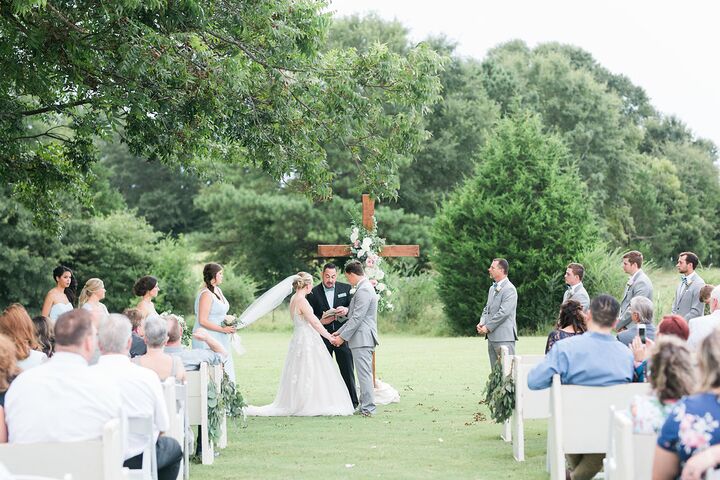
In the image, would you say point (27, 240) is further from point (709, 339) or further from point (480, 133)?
point (709, 339)

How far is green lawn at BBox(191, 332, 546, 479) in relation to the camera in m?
9.86

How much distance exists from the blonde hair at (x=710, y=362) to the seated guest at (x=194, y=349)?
5.83 meters

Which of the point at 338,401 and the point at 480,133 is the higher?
the point at 480,133

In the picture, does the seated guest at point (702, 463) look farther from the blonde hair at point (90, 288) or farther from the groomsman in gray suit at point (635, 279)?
the blonde hair at point (90, 288)

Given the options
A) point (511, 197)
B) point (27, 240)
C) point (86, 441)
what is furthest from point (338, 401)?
point (27, 240)

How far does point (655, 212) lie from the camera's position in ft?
210

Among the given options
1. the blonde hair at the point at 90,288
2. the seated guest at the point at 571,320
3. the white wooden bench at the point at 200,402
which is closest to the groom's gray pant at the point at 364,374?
the blonde hair at the point at 90,288

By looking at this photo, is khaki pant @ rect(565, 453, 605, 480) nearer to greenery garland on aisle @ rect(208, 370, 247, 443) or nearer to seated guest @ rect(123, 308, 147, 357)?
greenery garland on aisle @ rect(208, 370, 247, 443)

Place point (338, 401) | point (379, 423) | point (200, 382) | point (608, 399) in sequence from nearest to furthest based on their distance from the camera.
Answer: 1. point (608, 399)
2. point (200, 382)
3. point (379, 423)
4. point (338, 401)

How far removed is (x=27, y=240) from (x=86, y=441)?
34.9 metres

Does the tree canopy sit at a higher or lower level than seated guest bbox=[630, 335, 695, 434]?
higher

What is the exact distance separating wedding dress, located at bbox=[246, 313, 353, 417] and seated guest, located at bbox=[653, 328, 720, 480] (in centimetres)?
948

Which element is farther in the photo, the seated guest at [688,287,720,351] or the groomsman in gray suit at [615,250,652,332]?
the groomsman in gray suit at [615,250,652,332]

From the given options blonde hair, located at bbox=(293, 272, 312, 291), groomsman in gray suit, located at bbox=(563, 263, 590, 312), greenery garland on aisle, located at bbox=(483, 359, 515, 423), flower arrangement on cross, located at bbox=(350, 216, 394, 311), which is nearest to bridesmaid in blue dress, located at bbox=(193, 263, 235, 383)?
blonde hair, located at bbox=(293, 272, 312, 291)
